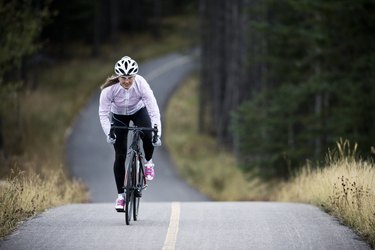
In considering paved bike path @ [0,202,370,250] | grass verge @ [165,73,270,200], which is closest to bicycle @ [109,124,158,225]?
paved bike path @ [0,202,370,250]

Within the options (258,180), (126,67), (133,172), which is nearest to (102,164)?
(258,180)

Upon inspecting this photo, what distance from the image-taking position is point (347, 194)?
11680 mm

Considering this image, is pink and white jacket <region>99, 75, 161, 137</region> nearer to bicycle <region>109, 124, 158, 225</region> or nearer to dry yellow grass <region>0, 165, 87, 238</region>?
bicycle <region>109, 124, 158, 225</region>

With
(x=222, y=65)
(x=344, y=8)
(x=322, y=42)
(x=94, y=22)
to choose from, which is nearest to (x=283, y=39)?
(x=322, y=42)

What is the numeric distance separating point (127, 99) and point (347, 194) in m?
3.43

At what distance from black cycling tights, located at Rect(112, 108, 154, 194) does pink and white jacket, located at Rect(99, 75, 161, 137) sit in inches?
6.3

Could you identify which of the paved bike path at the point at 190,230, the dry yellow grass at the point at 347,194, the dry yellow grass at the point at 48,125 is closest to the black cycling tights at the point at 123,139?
the paved bike path at the point at 190,230

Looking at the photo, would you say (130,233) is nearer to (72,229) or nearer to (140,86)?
(72,229)

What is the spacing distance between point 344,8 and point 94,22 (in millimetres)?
45330

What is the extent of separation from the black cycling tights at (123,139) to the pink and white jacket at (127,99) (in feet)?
0.53

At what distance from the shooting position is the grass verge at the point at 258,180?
36.0ft

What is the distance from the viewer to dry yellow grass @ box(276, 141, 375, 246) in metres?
10.2

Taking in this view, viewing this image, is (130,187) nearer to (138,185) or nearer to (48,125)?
(138,185)

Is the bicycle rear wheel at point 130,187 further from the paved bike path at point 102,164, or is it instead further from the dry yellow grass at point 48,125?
the paved bike path at point 102,164
